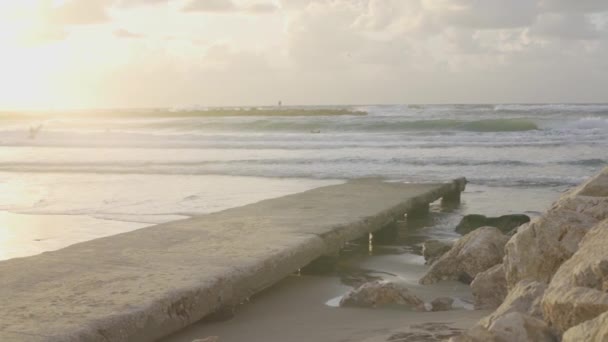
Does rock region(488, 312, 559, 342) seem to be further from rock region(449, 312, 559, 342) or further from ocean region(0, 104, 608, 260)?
ocean region(0, 104, 608, 260)

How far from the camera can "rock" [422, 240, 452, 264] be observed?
24.9 feet

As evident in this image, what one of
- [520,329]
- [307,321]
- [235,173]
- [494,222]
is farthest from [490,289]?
[235,173]

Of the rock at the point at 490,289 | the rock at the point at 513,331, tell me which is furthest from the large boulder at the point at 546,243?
the rock at the point at 513,331

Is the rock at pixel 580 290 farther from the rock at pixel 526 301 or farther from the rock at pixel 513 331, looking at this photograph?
the rock at pixel 526 301

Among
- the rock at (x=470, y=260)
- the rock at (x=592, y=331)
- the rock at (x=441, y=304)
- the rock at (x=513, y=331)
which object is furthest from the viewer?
the rock at (x=470, y=260)

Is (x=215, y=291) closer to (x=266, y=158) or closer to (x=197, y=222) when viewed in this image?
(x=197, y=222)

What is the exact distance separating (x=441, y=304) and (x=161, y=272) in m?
2.03

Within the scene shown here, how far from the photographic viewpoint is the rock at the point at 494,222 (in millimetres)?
8867

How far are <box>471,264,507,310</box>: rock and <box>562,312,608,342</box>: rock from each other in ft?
8.34

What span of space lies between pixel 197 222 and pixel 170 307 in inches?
125

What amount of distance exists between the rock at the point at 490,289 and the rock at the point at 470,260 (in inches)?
27.7

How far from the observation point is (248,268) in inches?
212

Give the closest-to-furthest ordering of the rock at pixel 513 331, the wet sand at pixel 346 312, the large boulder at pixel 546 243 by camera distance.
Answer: the rock at pixel 513 331
the large boulder at pixel 546 243
the wet sand at pixel 346 312

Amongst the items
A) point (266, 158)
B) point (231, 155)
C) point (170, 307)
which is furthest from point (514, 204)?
point (231, 155)
